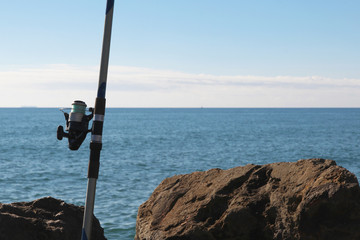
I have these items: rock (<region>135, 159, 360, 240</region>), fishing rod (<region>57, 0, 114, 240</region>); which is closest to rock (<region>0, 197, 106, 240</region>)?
fishing rod (<region>57, 0, 114, 240</region>)

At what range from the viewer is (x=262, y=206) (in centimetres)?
676

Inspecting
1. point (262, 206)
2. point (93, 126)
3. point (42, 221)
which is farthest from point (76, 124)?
point (262, 206)

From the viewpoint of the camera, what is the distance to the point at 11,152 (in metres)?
44.3

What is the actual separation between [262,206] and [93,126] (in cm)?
261

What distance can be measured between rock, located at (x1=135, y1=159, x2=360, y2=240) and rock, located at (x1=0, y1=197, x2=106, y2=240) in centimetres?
104

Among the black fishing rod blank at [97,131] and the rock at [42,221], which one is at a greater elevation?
the black fishing rod blank at [97,131]

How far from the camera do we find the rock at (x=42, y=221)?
20.7 ft

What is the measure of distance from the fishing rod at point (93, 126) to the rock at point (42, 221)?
2.10ft

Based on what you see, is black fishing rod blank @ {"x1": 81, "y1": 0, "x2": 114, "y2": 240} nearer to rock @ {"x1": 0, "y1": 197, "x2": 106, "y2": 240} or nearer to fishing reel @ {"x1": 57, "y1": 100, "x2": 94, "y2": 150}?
fishing reel @ {"x1": 57, "y1": 100, "x2": 94, "y2": 150}

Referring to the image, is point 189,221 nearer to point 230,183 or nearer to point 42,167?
point 230,183

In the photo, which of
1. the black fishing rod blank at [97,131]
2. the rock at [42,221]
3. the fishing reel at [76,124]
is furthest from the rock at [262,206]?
the fishing reel at [76,124]

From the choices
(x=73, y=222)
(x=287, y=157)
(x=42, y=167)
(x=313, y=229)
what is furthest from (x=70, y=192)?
(x=287, y=157)

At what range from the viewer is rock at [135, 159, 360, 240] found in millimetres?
6195

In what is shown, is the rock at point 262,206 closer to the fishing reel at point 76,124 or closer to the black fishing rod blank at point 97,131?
the black fishing rod blank at point 97,131
